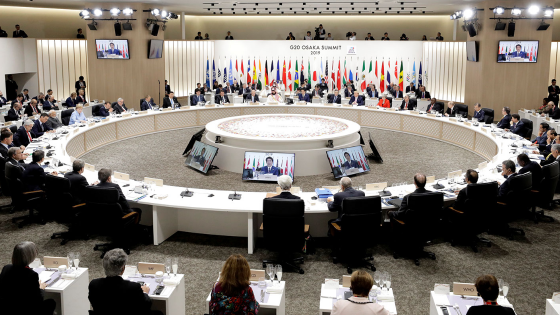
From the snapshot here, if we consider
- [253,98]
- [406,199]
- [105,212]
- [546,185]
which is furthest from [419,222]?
[253,98]

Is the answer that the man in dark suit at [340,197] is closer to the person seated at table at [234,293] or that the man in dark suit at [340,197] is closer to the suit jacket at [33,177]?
the person seated at table at [234,293]

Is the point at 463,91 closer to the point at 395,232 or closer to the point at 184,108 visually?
the point at 184,108

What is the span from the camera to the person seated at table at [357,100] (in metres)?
16.3

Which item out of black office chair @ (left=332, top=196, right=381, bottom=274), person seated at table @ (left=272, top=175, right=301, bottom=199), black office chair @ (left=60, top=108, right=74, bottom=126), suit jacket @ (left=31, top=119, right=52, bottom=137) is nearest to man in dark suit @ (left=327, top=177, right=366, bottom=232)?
black office chair @ (left=332, top=196, right=381, bottom=274)

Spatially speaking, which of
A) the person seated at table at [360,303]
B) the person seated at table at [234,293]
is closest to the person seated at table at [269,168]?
the person seated at table at [234,293]

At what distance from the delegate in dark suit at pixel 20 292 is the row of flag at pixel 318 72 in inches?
681

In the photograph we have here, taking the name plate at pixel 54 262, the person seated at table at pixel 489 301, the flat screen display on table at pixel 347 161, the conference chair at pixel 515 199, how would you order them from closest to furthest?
the person seated at table at pixel 489 301 → the name plate at pixel 54 262 → the conference chair at pixel 515 199 → the flat screen display on table at pixel 347 161

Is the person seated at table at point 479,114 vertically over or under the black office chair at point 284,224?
over

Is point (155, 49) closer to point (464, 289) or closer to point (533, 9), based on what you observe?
point (533, 9)

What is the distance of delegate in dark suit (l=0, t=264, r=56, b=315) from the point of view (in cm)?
374

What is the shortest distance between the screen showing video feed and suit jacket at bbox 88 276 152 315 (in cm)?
636

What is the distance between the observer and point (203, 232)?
23.0ft

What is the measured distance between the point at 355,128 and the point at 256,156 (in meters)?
2.92

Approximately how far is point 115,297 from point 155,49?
15.2 m
